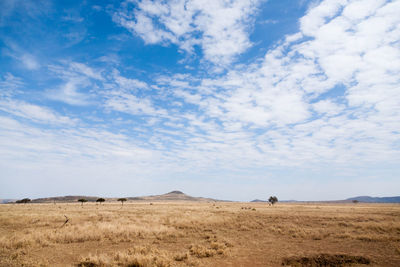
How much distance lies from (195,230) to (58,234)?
1090 cm

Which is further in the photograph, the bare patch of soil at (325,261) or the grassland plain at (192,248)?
the grassland plain at (192,248)

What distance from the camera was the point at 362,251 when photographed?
13.6 meters

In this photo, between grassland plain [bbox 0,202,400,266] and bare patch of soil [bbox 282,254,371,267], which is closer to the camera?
bare patch of soil [bbox 282,254,371,267]

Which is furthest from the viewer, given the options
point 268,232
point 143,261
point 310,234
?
point 268,232

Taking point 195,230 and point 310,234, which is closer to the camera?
point 310,234

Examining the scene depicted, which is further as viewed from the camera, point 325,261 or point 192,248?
point 192,248

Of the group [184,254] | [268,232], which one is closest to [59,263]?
[184,254]

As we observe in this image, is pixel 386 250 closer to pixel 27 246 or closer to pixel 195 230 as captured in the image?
pixel 195 230

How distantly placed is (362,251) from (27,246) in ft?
66.3

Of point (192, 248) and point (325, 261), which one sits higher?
point (192, 248)

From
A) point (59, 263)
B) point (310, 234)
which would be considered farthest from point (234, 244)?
point (59, 263)

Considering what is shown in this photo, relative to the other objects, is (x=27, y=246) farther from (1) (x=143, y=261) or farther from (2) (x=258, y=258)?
(2) (x=258, y=258)

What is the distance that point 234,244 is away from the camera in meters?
15.2

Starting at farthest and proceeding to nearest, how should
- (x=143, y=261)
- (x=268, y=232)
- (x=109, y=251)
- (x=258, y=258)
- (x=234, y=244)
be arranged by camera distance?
(x=268, y=232) < (x=234, y=244) < (x=109, y=251) < (x=258, y=258) < (x=143, y=261)
